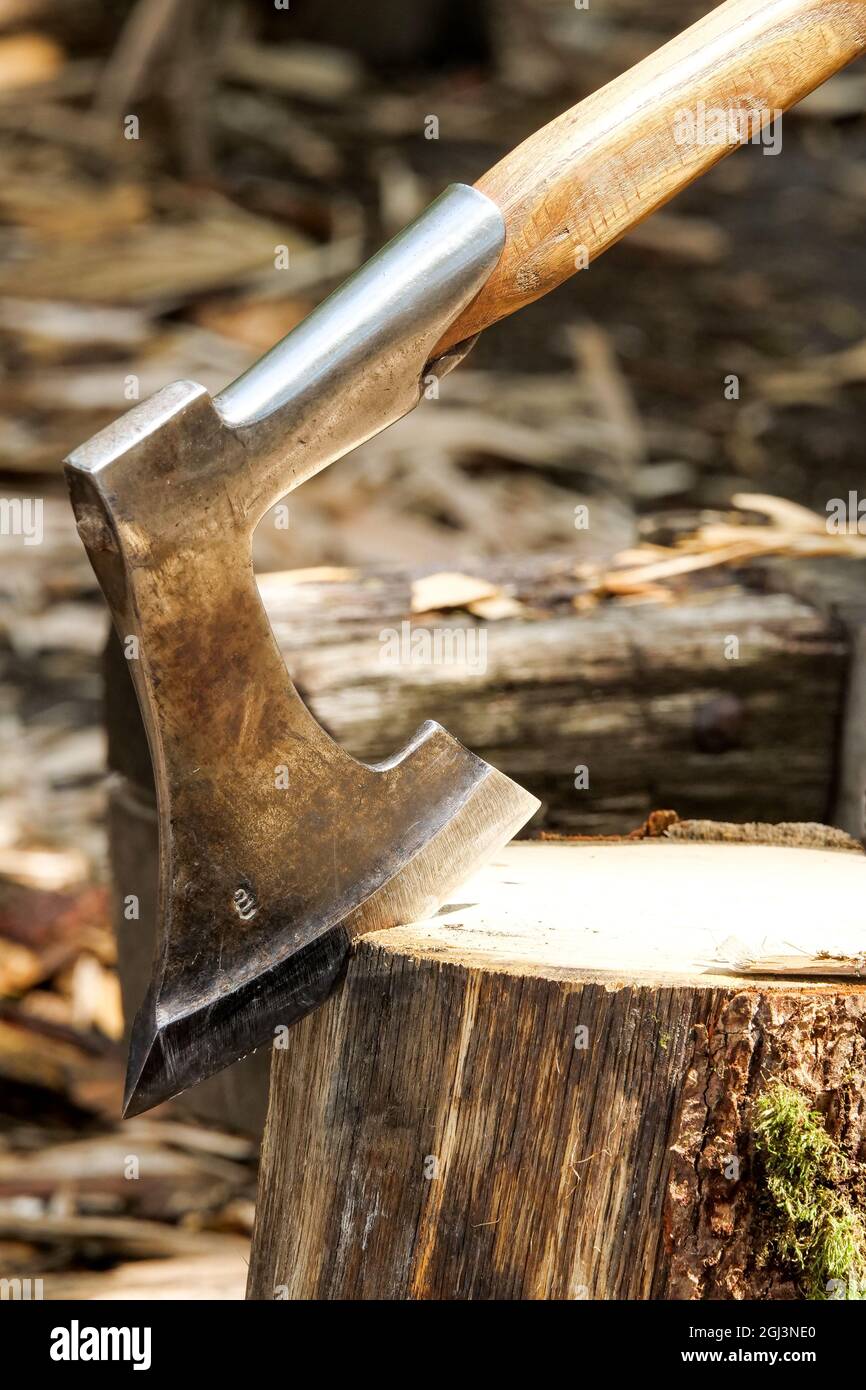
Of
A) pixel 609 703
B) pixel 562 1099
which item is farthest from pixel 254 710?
pixel 609 703

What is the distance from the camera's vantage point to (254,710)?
1.50m

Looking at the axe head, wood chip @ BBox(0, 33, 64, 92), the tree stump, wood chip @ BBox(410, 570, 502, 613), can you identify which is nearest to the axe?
the axe head

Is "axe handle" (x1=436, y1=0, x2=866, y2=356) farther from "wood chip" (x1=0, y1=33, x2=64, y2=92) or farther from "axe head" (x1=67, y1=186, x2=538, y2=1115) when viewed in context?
"wood chip" (x1=0, y1=33, x2=64, y2=92)

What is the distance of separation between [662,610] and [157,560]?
139cm

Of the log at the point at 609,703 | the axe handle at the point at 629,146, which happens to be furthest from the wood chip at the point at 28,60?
the axe handle at the point at 629,146

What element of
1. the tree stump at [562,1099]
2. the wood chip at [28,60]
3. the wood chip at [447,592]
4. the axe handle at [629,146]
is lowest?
the tree stump at [562,1099]

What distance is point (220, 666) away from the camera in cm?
146

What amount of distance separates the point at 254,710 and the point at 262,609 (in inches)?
4.3

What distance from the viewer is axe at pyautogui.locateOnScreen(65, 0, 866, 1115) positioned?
1418 mm

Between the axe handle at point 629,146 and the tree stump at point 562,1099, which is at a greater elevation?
the axe handle at point 629,146

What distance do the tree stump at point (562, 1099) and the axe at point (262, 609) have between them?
107 mm

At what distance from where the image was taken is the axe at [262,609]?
142cm

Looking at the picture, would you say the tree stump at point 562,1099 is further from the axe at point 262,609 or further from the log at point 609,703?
the log at point 609,703

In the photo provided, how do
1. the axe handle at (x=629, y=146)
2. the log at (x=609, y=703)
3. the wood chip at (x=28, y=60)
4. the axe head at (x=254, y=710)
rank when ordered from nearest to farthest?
the axe head at (x=254, y=710) < the axe handle at (x=629, y=146) < the log at (x=609, y=703) < the wood chip at (x=28, y=60)
